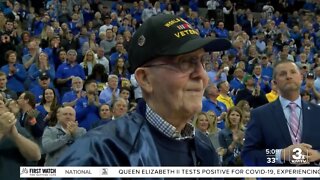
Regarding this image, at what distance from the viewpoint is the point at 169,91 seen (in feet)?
5.83

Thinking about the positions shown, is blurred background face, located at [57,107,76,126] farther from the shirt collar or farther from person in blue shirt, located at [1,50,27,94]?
person in blue shirt, located at [1,50,27,94]

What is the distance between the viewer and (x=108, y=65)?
10.6 metres

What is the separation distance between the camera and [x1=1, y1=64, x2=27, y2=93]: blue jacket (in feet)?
29.3

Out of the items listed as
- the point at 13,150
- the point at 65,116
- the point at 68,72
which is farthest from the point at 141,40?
the point at 68,72

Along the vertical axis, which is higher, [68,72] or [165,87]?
[165,87]

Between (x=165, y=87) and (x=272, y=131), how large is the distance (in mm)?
2410

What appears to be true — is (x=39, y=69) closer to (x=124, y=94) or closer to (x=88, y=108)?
(x=124, y=94)

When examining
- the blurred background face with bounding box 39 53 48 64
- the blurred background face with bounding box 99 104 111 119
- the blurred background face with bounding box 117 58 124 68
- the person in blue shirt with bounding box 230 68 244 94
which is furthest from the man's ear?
the person in blue shirt with bounding box 230 68 244 94

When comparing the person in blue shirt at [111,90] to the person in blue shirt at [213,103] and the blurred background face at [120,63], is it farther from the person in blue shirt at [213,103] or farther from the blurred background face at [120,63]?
the blurred background face at [120,63]

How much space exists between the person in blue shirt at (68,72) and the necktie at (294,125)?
555 centimetres

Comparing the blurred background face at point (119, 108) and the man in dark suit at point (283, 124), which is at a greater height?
the man in dark suit at point (283, 124)

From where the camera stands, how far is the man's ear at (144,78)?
70.7 inches

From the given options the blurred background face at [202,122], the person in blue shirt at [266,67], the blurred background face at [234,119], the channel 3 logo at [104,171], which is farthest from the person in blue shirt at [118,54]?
the channel 3 logo at [104,171]

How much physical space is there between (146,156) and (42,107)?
567 centimetres
